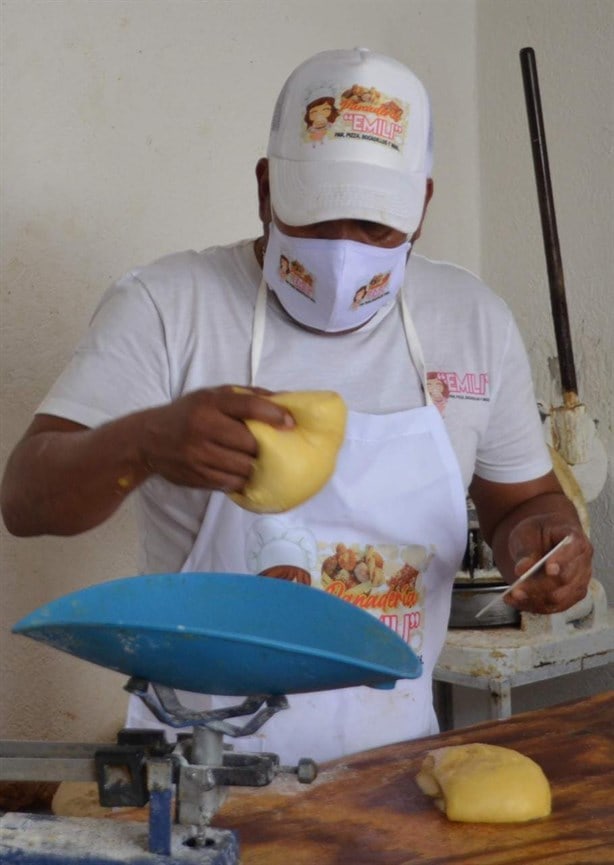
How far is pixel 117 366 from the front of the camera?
1590mm

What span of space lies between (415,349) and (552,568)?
0.39 m

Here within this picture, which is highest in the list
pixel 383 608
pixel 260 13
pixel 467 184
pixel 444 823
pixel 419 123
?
pixel 260 13

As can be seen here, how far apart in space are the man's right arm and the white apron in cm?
27

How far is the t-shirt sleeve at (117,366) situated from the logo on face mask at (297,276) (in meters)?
0.20

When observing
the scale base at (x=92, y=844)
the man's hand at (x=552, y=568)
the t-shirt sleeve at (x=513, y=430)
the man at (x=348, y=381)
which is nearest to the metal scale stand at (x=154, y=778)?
the scale base at (x=92, y=844)

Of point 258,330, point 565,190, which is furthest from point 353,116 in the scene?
point 565,190

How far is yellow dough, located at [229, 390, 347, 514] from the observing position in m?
1.22

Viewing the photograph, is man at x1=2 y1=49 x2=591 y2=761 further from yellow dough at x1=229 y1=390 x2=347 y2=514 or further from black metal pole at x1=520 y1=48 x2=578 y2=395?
black metal pole at x1=520 y1=48 x2=578 y2=395

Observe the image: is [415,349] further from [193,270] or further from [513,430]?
[193,270]

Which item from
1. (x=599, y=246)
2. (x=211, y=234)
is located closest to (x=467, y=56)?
(x=599, y=246)

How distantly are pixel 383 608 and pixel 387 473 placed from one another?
0.20 metres

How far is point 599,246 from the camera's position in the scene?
2.83 meters

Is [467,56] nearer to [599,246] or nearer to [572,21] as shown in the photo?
[572,21]

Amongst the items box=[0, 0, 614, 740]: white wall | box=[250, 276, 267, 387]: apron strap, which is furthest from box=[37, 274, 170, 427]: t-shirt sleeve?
box=[0, 0, 614, 740]: white wall
